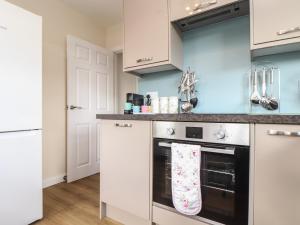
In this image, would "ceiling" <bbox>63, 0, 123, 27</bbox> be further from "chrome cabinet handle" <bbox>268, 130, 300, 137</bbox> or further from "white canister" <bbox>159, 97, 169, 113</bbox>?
"chrome cabinet handle" <bbox>268, 130, 300, 137</bbox>

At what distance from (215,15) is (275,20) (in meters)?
0.48

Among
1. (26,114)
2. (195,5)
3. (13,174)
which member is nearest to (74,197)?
(13,174)

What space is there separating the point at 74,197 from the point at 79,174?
0.65 metres

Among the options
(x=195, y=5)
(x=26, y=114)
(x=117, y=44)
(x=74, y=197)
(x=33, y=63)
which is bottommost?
(x=74, y=197)

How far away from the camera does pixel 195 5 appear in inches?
56.2

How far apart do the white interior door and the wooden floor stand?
0.28 m

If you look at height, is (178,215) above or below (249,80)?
below

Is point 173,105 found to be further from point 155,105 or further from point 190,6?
point 190,6

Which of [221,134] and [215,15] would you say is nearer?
[221,134]

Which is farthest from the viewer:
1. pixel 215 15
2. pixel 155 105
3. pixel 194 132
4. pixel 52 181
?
pixel 52 181

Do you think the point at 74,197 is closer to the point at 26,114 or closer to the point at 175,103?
the point at 26,114

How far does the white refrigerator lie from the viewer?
1.35 metres

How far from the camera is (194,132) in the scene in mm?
1175

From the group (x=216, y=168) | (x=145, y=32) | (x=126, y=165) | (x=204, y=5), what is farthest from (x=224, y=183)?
(x=145, y=32)
